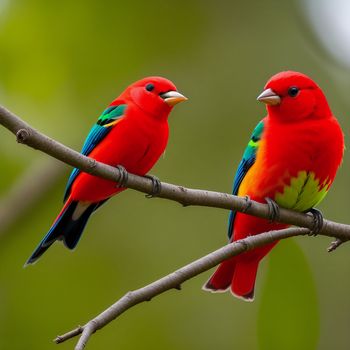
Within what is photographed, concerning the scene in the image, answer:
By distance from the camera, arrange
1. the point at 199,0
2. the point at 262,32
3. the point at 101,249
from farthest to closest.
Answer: the point at 262,32
the point at 199,0
the point at 101,249

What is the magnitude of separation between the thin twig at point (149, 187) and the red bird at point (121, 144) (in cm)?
77

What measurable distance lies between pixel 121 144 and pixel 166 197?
1034 mm

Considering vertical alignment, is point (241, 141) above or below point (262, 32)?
below

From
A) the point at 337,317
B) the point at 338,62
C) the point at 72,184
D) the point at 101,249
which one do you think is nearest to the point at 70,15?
the point at 72,184

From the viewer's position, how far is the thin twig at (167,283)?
10.3 ft

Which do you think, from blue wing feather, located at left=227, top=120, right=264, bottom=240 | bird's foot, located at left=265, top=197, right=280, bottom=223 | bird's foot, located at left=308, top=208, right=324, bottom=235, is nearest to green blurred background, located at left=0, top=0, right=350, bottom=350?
blue wing feather, located at left=227, top=120, right=264, bottom=240

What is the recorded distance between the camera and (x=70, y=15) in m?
6.36

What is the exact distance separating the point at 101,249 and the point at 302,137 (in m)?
3.85

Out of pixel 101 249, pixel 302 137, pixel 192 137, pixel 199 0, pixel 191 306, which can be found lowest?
pixel 191 306

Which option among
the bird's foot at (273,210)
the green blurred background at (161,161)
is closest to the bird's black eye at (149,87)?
the bird's foot at (273,210)

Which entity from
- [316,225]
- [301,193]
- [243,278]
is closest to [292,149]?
[301,193]

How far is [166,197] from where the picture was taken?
3537 mm

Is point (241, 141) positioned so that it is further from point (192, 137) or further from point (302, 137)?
point (302, 137)

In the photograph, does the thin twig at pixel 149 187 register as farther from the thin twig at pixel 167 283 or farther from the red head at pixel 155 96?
the red head at pixel 155 96
